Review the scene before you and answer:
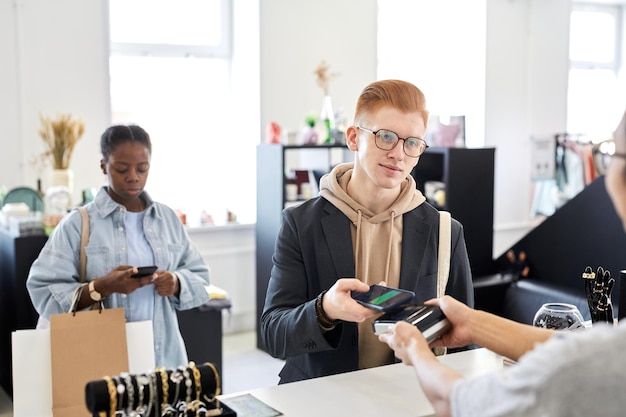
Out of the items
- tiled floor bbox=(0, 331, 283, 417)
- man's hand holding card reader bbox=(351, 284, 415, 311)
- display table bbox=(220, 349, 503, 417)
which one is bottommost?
tiled floor bbox=(0, 331, 283, 417)

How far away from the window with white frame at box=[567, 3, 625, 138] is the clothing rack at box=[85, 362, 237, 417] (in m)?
7.70

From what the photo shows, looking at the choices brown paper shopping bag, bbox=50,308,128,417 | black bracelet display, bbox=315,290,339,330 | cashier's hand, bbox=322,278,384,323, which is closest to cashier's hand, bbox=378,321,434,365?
cashier's hand, bbox=322,278,384,323

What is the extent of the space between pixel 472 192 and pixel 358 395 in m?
4.09

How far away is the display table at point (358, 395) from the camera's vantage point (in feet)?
5.31

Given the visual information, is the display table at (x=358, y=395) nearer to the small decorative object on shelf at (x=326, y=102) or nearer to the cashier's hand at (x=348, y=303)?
the cashier's hand at (x=348, y=303)

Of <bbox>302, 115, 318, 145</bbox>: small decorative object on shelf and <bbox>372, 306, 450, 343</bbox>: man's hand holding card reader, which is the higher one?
<bbox>302, 115, 318, 145</bbox>: small decorative object on shelf

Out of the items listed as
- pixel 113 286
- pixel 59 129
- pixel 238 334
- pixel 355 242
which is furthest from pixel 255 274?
pixel 355 242

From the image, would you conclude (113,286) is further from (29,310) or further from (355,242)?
(29,310)

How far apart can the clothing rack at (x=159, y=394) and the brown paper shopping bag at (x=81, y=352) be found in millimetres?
884

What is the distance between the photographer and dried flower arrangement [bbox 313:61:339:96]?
5995 millimetres

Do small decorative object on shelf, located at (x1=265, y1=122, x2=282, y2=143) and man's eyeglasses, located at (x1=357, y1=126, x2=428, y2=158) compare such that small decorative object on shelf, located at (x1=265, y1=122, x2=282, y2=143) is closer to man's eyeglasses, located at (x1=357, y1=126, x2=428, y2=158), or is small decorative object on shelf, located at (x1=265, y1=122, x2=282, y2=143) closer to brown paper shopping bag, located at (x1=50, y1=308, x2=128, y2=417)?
brown paper shopping bag, located at (x1=50, y1=308, x2=128, y2=417)

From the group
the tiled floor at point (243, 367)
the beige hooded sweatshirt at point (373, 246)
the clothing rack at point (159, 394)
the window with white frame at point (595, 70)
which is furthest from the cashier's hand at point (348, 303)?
the window with white frame at point (595, 70)

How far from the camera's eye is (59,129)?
A: 4.59 meters

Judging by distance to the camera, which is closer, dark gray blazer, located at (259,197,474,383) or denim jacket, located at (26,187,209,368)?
dark gray blazer, located at (259,197,474,383)
